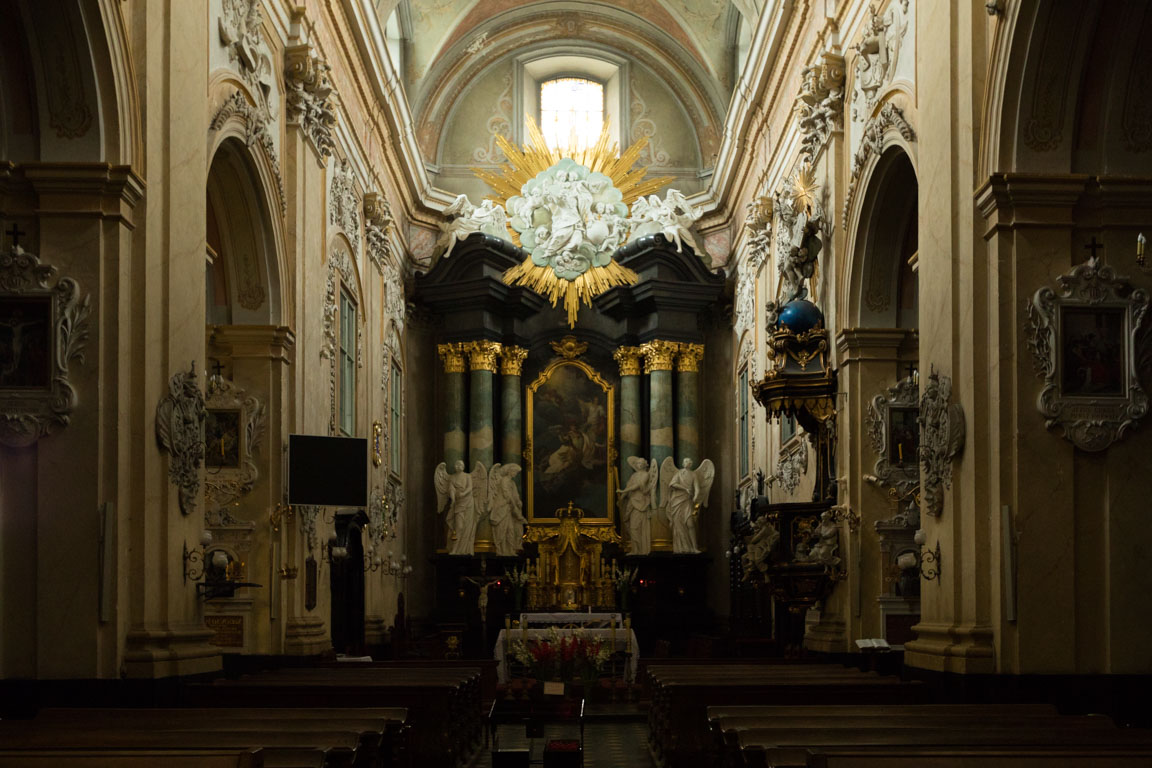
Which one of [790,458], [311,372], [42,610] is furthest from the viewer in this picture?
[790,458]

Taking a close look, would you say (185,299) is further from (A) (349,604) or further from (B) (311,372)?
(A) (349,604)

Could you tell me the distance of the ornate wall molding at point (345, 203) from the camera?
16344 mm

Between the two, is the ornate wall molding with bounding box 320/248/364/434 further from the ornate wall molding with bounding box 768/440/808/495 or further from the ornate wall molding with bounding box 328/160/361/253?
the ornate wall molding with bounding box 768/440/808/495

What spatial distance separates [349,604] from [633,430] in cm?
788

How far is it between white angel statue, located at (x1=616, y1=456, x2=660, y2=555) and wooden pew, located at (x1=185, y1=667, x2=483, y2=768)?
10.4 meters

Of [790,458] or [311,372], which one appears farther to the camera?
[790,458]

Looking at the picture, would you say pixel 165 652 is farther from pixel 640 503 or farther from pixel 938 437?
pixel 640 503

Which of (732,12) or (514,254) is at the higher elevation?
(732,12)

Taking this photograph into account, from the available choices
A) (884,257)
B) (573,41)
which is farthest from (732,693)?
(573,41)

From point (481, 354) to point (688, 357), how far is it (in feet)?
11.3

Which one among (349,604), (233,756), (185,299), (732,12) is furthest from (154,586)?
(732,12)

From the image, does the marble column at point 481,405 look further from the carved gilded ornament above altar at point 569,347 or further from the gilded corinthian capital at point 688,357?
the gilded corinthian capital at point 688,357

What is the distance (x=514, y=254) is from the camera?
2439 cm

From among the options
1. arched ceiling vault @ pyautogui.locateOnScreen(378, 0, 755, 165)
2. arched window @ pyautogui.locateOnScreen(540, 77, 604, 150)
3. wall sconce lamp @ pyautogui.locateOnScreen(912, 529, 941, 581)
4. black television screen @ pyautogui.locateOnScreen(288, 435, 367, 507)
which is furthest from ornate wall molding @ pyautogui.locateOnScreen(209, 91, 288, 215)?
arched window @ pyautogui.locateOnScreen(540, 77, 604, 150)
